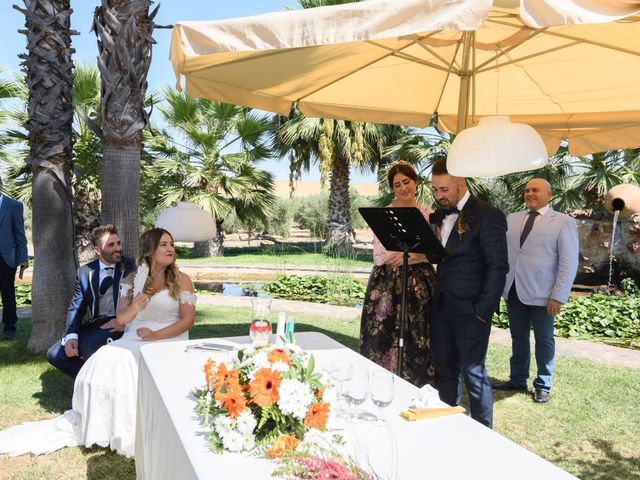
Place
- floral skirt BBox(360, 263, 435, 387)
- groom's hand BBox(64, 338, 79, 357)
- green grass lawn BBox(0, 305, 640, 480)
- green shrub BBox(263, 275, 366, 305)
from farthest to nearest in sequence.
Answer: green shrub BBox(263, 275, 366, 305) < groom's hand BBox(64, 338, 79, 357) < floral skirt BBox(360, 263, 435, 387) < green grass lawn BBox(0, 305, 640, 480)

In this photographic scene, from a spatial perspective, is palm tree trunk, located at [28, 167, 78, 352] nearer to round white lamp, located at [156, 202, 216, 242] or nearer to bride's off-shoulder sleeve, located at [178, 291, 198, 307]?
round white lamp, located at [156, 202, 216, 242]

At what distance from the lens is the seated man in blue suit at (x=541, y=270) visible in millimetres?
4438

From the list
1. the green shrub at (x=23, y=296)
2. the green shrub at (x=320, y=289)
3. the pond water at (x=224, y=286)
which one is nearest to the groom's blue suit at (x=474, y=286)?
the green shrub at (x=320, y=289)

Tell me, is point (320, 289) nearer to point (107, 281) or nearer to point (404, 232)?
point (107, 281)

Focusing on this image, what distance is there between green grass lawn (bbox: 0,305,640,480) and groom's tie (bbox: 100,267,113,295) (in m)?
0.86

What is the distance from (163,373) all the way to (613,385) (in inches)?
163

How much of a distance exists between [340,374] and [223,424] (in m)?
0.48

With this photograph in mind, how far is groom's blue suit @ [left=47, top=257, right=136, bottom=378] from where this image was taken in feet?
13.8

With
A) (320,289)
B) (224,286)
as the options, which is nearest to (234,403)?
(320,289)

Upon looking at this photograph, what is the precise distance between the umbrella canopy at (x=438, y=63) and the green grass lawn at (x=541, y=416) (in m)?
2.18

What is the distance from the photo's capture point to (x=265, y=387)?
1.71 metres

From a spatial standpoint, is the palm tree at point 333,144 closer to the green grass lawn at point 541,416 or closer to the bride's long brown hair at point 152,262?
the green grass lawn at point 541,416

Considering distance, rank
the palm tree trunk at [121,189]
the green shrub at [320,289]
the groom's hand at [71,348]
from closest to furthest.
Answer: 1. the groom's hand at [71,348]
2. the palm tree trunk at [121,189]
3. the green shrub at [320,289]

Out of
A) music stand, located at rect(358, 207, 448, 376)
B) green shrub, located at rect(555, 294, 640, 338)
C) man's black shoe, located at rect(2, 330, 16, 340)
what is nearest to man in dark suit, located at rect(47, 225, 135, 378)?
music stand, located at rect(358, 207, 448, 376)
